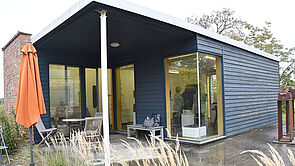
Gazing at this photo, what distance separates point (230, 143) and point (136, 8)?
421 centimetres

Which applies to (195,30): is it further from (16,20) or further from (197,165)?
(16,20)

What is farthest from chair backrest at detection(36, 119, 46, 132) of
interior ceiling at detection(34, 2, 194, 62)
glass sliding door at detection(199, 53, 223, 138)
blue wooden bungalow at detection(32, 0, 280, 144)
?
glass sliding door at detection(199, 53, 223, 138)

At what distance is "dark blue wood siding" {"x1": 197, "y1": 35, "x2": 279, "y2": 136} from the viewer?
6699mm

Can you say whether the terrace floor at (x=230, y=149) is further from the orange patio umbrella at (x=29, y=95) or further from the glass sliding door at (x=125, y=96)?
the orange patio umbrella at (x=29, y=95)

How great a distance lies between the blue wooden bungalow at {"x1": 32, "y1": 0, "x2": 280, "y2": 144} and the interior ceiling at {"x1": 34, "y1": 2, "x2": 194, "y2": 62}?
19 mm

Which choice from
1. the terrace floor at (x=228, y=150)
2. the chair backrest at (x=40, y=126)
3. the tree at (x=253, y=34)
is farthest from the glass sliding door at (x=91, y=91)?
the tree at (x=253, y=34)

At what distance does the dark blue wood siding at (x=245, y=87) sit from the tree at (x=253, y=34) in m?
10.3

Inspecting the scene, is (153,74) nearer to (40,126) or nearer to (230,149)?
(230,149)

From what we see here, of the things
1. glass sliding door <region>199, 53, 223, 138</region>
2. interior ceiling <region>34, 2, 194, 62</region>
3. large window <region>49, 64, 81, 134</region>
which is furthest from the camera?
large window <region>49, 64, 81, 134</region>

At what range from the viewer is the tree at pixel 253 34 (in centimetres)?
1883

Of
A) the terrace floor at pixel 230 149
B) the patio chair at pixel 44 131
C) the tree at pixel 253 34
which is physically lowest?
the terrace floor at pixel 230 149

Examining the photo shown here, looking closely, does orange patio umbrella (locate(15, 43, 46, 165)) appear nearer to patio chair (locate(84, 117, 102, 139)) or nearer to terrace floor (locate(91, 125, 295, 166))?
patio chair (locate(84, 117, 102, 139))

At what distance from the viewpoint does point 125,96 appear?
8.01 metres

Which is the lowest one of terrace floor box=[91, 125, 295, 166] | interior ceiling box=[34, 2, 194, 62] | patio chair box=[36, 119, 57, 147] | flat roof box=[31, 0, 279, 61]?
terrace floor box=[91, 125, 295, 166]
